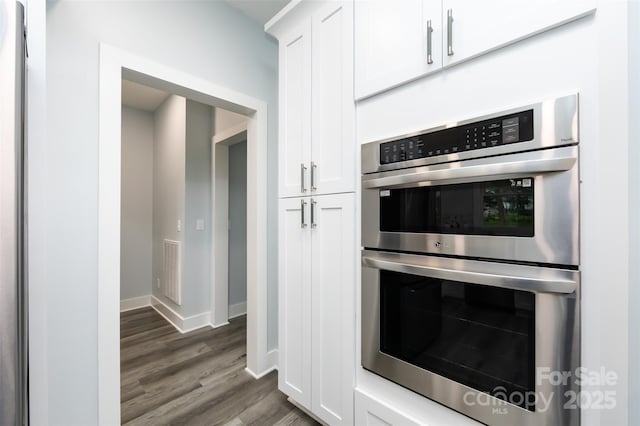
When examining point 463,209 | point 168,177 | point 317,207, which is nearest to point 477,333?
point 463,209

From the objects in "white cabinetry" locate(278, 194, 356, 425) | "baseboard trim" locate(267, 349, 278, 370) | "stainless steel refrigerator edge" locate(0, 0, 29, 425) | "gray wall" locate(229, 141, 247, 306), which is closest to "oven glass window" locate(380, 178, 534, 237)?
"white cabinetry" locate(278, 194, 356, 425)

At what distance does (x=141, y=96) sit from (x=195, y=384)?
3.24 meters

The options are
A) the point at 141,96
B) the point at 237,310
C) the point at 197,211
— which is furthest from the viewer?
the point at 237,310

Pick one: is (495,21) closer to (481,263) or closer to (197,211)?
(481,263)

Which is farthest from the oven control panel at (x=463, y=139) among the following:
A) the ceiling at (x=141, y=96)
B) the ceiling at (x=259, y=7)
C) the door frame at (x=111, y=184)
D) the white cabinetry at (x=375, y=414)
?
the ceiling at (x=141, y=96)

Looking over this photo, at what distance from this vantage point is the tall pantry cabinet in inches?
49.1

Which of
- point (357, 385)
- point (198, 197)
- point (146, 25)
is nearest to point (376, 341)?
point (357, 385)

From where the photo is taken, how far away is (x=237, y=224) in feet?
11.0

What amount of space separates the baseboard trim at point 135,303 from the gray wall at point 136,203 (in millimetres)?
48

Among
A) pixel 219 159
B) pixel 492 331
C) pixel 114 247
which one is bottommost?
pixel 492 331

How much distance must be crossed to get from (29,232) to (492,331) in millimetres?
1359

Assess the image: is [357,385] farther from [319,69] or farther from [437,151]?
[319,69]

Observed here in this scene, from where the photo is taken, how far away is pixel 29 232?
2.27ft

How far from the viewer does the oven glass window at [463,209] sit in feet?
2.60
